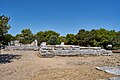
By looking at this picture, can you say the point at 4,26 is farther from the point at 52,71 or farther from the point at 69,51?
the point at 52,71

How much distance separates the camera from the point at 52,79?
27.5ft

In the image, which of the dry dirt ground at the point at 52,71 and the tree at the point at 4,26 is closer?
the dry dirt ground at the point at 52,71

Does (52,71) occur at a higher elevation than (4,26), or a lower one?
lower

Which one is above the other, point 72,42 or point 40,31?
point 40,31

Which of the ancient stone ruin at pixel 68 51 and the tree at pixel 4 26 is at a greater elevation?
the tree at pixel 4 26

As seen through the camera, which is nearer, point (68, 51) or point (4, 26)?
point (4, 26)

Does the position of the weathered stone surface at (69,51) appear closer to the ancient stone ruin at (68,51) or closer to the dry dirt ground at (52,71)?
the ancient stone ruin at (68,51)

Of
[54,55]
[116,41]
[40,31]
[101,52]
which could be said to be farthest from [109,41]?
[40,31]

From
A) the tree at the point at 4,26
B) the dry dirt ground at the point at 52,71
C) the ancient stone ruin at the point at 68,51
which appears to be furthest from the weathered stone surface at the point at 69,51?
the dry dirt ground at the point at 52,71

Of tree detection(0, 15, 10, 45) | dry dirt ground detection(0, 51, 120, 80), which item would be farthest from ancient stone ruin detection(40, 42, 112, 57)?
dry dirt ground detection(0, 51, 120, 80)

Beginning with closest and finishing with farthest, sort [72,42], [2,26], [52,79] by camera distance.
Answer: [52,79]
[2,26]
[72,42]

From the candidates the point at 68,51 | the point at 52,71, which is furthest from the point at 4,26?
the point at 52,71

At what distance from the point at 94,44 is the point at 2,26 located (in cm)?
2988

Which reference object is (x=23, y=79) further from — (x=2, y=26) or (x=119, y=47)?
(x=119, y=47)
